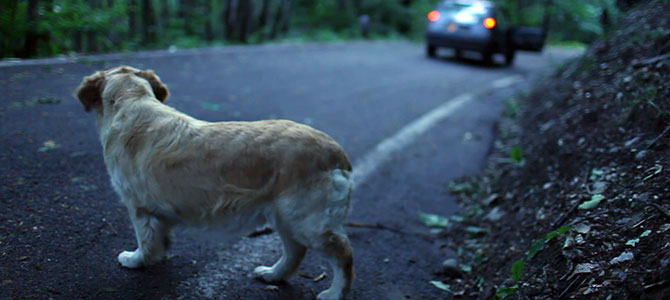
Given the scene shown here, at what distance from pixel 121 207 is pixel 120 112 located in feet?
3.21

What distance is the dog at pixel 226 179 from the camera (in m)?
A: 2.68

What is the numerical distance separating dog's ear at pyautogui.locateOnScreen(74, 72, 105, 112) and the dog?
196 millimetres

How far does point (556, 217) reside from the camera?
3.48m

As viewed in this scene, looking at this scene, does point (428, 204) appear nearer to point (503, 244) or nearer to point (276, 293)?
point (503, 244)

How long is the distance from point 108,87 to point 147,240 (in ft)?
3.30

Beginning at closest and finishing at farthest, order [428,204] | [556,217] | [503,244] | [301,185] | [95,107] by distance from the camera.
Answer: [301,185] < [95,107] < [556,217] < [503,244] < [428,204]

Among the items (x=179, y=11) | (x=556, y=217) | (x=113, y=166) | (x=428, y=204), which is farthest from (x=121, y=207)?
(x=179, y=11)

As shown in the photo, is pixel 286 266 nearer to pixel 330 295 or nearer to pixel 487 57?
pixel 330 295

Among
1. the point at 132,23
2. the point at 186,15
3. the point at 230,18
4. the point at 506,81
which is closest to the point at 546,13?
the point at 506,81

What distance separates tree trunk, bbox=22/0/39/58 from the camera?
7316 mm

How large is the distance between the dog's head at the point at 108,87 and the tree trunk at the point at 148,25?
8.58m

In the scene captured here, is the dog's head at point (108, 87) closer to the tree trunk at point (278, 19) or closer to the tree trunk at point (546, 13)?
the tree trunk at point (278, 19)

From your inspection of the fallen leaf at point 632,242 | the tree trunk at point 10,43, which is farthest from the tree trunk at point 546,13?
the fallen leaf at point 632,242

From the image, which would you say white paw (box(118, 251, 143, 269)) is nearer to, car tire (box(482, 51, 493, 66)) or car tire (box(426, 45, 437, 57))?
car tire (box(482, 51, 493, 66))
